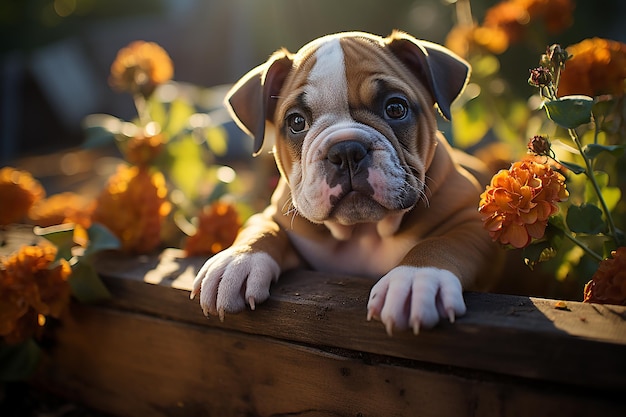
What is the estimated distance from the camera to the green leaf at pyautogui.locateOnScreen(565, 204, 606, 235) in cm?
193

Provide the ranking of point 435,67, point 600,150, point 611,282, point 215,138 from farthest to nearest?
1. point 215,138
2. point 435,67
3. point 600,150
4. point 611,282

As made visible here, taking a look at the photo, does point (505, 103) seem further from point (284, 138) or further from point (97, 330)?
point (97, 330)

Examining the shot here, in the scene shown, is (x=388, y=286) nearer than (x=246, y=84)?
Yes

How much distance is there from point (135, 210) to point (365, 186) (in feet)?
4.00

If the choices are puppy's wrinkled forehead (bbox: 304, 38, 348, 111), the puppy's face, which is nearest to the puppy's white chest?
the puppy's face

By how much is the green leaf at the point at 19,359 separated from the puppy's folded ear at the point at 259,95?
1125 mm

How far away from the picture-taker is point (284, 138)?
228cm

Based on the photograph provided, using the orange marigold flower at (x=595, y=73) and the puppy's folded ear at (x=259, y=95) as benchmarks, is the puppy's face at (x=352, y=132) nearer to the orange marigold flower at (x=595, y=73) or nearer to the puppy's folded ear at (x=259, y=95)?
the puppy's folded ear at (x=259, y=95)

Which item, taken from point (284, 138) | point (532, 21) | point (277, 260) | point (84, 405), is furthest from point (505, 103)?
point (84, 405)

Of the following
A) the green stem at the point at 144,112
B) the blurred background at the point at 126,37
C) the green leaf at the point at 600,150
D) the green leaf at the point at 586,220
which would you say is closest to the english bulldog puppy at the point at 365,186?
the green leaf at the point at 586,220

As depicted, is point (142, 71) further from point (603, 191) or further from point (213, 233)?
point (603, 191)

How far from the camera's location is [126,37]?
32.4 feet

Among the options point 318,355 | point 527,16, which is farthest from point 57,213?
point 527,16

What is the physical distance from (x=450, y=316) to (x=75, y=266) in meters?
1.43
